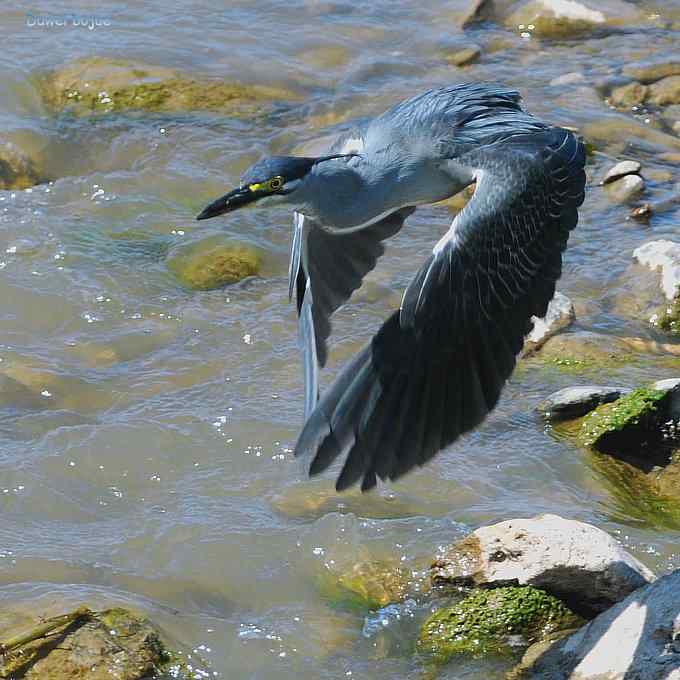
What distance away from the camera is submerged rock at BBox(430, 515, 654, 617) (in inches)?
160

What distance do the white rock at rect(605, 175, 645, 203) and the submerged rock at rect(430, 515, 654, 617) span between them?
360 centimetres

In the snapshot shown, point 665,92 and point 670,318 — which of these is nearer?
point 670,318

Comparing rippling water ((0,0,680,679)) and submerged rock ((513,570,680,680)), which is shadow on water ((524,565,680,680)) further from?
rippling water ((0,0,680,679))

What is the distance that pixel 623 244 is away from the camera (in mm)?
6883

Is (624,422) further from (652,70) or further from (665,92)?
(652,70)

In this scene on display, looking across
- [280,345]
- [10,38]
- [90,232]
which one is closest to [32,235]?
[90,232]

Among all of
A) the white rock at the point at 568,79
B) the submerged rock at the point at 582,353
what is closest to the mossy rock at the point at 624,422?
the submerged rock at the point at 582,353

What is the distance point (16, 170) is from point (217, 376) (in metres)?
2.52

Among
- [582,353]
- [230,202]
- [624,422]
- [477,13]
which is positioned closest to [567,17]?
[477,13]

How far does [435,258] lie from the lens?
3.79 meters

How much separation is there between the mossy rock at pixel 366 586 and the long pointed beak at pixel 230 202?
55.7 inches

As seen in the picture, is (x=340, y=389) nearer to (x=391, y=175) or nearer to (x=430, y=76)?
(x=391, y=175)

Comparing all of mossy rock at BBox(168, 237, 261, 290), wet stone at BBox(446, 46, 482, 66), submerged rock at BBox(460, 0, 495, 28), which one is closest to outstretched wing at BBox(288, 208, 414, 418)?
mossy rock at BBox(168, 237, 261, 290)

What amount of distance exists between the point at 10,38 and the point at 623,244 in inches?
190
